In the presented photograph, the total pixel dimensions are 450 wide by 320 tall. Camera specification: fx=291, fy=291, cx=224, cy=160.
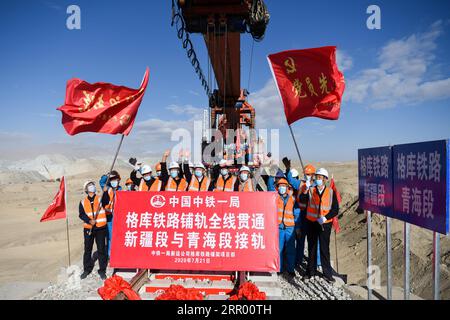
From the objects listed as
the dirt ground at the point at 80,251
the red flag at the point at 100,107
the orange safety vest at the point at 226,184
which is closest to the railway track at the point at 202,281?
the orange safety vest at the point at 226,184

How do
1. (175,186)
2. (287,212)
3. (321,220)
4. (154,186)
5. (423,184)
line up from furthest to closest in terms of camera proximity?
(154,186), (175,186), (287,212), (321,220), (423,184)

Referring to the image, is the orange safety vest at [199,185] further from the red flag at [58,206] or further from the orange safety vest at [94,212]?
the red flag at [58,206]

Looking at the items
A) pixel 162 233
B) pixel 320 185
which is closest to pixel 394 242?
pixel 320 185

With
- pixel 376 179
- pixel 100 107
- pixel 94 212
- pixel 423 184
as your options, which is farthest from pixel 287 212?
pixel 100 107

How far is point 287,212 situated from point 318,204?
0.54 metres

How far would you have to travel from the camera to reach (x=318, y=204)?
4785mm

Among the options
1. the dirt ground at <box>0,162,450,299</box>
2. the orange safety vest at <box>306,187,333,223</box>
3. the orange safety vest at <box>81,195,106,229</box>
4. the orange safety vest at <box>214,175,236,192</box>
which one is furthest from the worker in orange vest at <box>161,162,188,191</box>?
the dirt ground at <box>0,162,450,299</box>

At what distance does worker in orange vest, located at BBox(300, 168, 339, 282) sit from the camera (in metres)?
4.71

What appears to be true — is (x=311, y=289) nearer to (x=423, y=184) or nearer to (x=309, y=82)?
(x=423, y=184)

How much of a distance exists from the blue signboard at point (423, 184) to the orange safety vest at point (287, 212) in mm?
1798

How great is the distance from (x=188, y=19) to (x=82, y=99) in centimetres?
283

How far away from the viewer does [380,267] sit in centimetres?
705

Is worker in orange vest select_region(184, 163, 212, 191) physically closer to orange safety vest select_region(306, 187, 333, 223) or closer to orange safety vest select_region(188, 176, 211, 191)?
orange safety vest select_region(188, 176, 211, 191)
